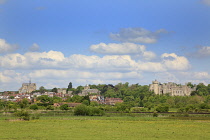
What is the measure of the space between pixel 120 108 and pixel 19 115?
54.3m

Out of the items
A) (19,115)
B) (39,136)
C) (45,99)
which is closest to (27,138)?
(39,136)

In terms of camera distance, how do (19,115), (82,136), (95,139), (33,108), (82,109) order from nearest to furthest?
1. (95,139)
2. (82,136)
3. (19,115)
4. (82,109)
5. (33,108)

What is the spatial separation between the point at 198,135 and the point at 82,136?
13.6m

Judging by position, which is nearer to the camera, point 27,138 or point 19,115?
point 27,138

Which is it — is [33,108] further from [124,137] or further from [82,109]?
[124,137]

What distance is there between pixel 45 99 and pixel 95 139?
444ft

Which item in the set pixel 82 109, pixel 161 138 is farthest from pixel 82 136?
pixel 82 109

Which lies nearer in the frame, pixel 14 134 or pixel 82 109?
pixel 14 134

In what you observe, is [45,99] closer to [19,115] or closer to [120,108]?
[120,108]

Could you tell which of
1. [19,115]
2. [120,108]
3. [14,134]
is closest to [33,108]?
[120,108]

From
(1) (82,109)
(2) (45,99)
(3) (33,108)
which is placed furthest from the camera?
(2) (45,99)

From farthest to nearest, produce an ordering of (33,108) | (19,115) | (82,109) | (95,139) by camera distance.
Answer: (33,108) < (82,109) < (19,115) < (95,139)

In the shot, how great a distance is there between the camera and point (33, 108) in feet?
400

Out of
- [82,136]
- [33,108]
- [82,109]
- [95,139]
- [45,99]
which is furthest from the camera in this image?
[45,99]
